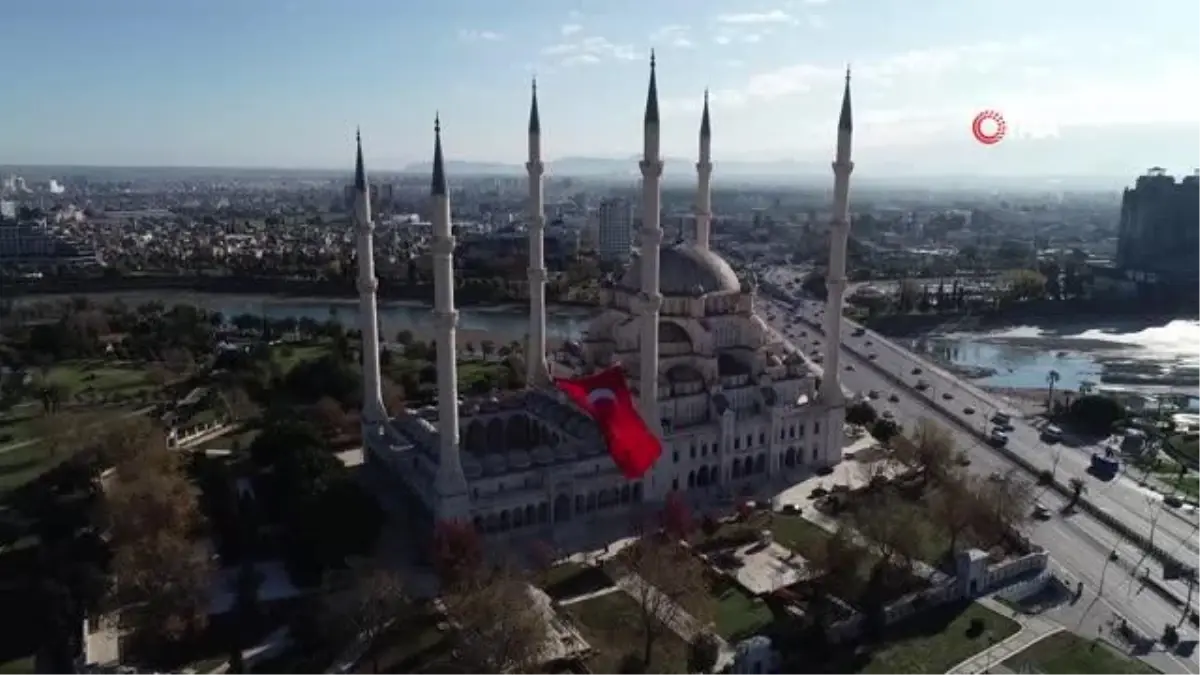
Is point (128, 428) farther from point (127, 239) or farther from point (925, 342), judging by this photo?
point (127, 239)

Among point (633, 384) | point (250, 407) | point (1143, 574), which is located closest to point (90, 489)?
point (250, 407)

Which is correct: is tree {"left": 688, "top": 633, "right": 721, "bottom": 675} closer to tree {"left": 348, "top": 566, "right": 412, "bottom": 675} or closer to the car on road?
tree {"left": 348, "top": 566, "right": 412, "bottom": 675}

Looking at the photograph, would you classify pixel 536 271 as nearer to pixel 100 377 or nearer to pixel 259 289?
pixel 100 377

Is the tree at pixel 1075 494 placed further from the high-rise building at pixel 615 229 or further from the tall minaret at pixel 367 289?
the high-rise building at pixel 615 229

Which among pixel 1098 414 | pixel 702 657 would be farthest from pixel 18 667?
pixel 1098 414

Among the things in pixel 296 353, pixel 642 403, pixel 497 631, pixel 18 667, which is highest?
pixel 642 403

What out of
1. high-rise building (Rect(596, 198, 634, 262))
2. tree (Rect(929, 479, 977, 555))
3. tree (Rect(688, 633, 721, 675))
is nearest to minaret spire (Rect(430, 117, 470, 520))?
tree (Rect(688, 633, 721, 675))
